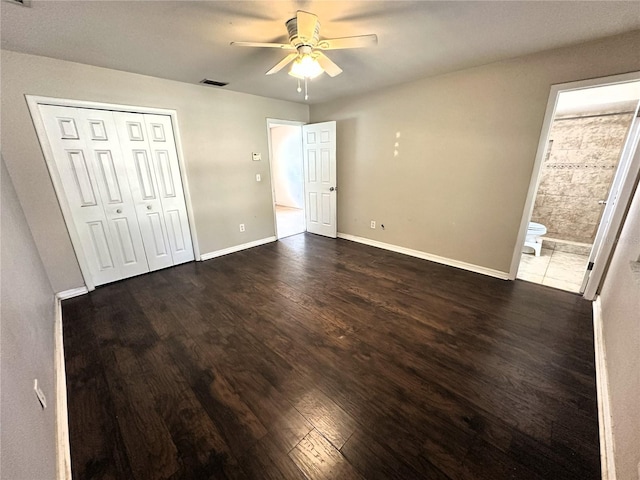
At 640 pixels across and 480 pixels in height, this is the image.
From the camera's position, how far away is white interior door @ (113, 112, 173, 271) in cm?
303

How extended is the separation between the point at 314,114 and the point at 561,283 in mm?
4464

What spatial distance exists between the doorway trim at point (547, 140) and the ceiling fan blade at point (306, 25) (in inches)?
95.8

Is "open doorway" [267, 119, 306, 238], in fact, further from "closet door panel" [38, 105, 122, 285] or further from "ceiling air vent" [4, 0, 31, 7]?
"ceiling air vent" [4, 0, 31, 7]

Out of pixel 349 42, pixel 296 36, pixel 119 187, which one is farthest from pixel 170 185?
pixel 349 42

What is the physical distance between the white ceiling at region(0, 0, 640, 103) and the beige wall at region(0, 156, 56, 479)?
1369mm

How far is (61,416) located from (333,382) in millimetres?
1624

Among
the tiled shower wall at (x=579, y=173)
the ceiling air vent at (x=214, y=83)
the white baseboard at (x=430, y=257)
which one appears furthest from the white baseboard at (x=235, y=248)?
the tiled shower wall at (x=579, y=173)

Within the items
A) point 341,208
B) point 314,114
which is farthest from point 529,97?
point 314,114

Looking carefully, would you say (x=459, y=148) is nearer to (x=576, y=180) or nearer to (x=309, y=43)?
(x=309, y=43)

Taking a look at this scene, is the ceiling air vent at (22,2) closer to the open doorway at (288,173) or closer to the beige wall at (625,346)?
the beige wall at (625,346)

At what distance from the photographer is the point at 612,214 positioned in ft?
7.91

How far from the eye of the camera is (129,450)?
1354mm

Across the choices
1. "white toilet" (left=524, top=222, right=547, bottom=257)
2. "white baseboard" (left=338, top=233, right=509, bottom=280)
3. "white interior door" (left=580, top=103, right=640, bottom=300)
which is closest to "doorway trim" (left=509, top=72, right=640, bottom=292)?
"white interior door" (left=580, top=103, right=640, bottom=300)

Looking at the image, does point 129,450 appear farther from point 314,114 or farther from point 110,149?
point 314,114
